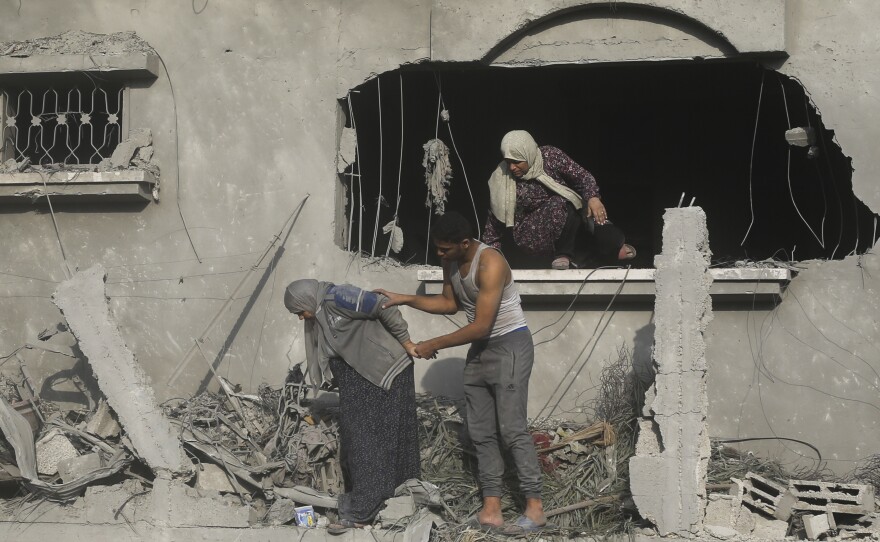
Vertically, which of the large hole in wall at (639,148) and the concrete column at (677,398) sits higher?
the large hole in wall at (639,148)

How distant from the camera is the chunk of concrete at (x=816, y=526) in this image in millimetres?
5949

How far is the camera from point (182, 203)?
7.45 m

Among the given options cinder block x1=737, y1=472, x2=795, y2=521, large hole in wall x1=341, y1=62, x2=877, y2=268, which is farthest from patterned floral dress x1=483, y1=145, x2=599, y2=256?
cinder block x1=737, y1=472, x2=795, y2=521

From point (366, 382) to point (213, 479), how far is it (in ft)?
3.60

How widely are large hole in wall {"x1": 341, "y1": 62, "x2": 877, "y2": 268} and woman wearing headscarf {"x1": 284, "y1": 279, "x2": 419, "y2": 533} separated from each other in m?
2.81

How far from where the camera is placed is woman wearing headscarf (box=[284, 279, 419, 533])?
601cm

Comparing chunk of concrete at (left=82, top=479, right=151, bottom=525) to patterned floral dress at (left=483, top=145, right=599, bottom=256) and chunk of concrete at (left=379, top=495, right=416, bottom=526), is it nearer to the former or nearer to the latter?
chunk of concrete at (left=379, top=495, right=416, bottom=526)

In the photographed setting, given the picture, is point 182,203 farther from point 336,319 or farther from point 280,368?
point 336,319

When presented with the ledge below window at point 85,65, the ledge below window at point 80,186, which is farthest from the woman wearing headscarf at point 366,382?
the ledge below window at point 85,65

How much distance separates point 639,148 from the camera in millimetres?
10539

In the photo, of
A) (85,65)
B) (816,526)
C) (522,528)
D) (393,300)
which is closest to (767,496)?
(816,526)

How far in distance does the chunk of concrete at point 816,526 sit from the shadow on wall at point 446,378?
85.2 inches

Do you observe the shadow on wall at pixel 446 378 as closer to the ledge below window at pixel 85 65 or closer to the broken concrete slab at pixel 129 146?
the broken concrete slab at pixel 129 146

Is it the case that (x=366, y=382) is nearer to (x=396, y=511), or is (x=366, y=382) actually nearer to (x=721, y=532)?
(x=396, y=511)
